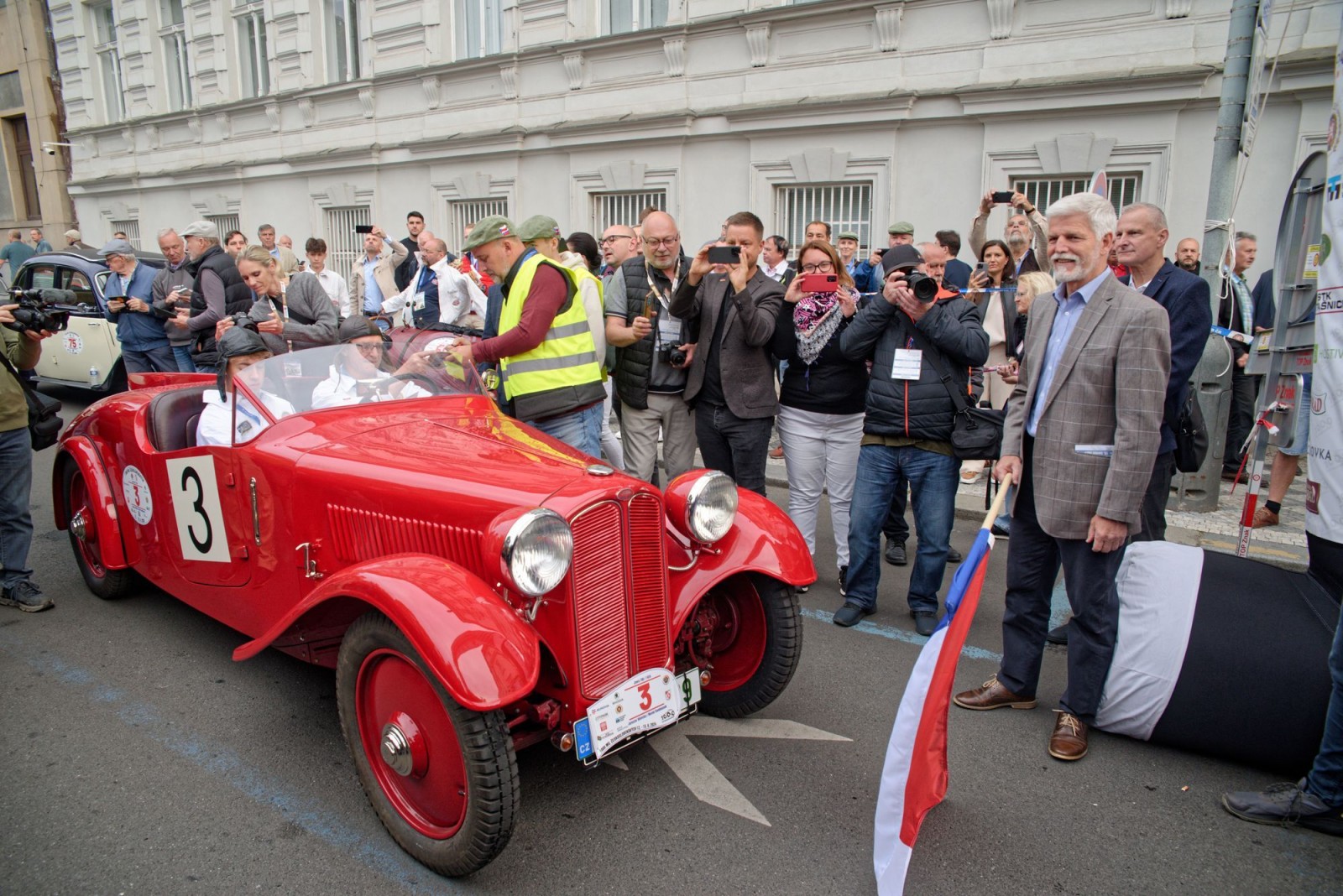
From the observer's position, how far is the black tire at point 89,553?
4469 millimetres

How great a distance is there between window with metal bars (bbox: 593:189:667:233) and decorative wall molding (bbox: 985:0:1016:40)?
4407 mm

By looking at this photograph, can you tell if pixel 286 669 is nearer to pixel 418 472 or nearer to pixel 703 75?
pixel 418 472

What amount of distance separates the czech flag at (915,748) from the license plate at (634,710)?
2.35ft

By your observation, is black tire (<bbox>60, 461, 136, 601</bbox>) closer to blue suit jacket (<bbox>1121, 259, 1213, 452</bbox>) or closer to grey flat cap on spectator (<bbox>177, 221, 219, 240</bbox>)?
grey flat cap on spectator (<bbox>177, 221, 219, 240</bbox>)

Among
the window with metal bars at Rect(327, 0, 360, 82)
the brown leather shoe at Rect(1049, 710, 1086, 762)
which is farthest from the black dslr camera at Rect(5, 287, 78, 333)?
the window with metal bars at Rect(327, 0, 360, 82)

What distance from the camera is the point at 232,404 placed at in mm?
3490

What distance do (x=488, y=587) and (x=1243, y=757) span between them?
2791 millimetres

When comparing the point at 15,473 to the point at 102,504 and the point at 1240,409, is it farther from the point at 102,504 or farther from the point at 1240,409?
the point at 1240,409

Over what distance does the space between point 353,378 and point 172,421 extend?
45.8 inches

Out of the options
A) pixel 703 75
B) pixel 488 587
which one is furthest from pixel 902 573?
pixel 703 75

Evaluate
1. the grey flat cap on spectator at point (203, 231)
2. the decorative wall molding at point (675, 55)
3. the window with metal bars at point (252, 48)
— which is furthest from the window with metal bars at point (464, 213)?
the window with metal bars at point (252, 48)

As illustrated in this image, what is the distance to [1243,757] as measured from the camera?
3045 millimetres

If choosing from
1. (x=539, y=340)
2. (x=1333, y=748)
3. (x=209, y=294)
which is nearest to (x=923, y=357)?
(x=539, y=340)

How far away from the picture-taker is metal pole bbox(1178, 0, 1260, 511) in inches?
225
